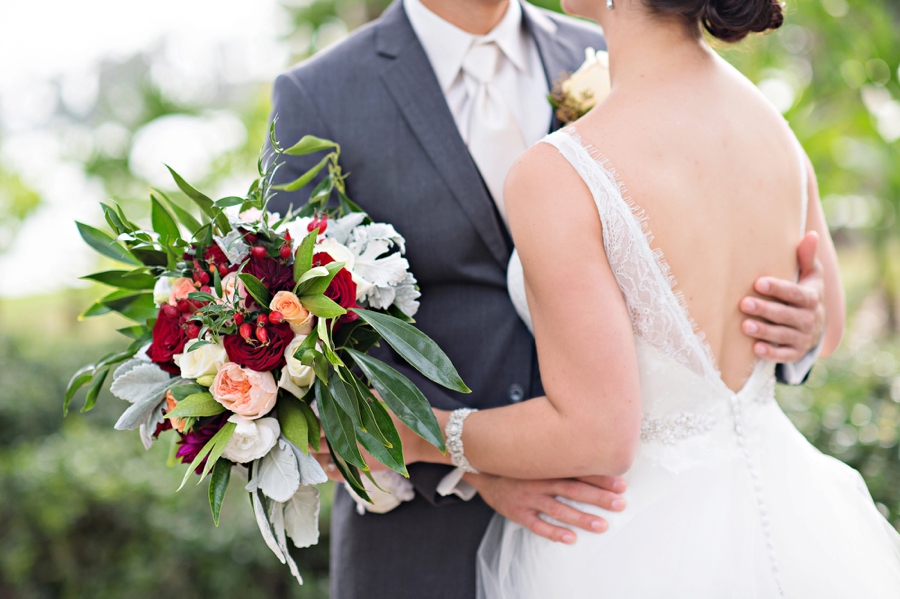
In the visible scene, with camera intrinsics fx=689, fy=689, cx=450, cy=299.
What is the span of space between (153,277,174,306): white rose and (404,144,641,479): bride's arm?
0.76 metres

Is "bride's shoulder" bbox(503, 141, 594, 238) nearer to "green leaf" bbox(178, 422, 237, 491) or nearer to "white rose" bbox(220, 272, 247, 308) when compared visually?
"white rose" bbox(220, 272, 247, 308)

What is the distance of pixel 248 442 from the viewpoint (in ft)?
4.39

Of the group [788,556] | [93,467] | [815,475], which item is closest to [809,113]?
[815,475]

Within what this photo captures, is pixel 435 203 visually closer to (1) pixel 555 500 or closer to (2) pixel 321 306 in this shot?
(2) pixel 321 306

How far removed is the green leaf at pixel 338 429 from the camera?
1.29 meters

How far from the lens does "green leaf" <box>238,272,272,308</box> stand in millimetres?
1314

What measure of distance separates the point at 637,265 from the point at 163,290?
1.02 m

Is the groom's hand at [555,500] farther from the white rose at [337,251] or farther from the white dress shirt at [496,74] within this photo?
the white dress shirt at [496,74]

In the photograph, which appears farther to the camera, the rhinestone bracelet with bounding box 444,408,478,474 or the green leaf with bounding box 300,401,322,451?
the rhinestone bracelet with bounding box 444,408,478,474

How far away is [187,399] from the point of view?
1312 millimetres

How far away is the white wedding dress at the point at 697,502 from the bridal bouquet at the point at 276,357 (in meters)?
0.47

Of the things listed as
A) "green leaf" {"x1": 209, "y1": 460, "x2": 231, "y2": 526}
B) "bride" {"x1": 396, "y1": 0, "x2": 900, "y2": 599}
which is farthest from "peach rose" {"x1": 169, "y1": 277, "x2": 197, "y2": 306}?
"bride" {"x1": 396, "y1": 0, "x2": 900, "y2": 599}

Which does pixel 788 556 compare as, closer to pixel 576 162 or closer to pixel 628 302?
pixel 628 302

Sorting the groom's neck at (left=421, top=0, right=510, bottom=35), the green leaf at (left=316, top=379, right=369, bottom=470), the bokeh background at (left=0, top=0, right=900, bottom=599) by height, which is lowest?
the bokeh background at (left=0, top=0, right=900, bottom=599)
